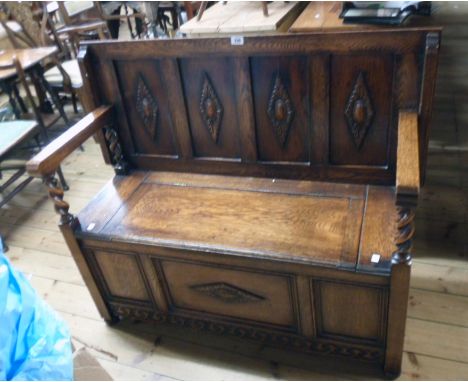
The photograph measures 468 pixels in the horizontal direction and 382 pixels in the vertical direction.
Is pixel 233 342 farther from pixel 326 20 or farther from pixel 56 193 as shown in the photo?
pixel 326 20

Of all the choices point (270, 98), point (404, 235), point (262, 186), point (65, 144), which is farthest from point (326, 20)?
point (65, 144)

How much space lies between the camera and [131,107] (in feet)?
5.86

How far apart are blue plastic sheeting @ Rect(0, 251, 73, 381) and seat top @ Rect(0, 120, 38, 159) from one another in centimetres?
141

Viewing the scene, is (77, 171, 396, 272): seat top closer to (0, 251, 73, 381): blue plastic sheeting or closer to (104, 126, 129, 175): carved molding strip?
(104, 126, 129, 175): carved molding strip

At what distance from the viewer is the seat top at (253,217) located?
1.34m

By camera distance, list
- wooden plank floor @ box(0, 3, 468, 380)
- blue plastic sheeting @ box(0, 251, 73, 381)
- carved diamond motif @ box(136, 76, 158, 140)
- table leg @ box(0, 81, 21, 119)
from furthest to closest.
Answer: table leg @ box(0, 81, 21, 119) < carved diamond motif @ box(136, 76, 158, 140) < wooden plank floor @ box(0, 3, 468, 380) < blue plastic sheeting @ box(0, 251, 73, 381)

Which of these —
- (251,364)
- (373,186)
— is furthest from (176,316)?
(373,186)

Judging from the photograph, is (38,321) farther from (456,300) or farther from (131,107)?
(456,300)

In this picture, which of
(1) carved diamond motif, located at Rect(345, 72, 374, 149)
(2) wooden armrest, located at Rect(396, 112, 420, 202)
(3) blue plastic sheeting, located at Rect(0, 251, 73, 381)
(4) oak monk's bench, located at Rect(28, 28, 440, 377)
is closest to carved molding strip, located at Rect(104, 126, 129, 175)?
(4) oak monk's bench, located at Rect(28, 28, 440, 377)

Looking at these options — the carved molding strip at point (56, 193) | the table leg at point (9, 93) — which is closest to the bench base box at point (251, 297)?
the carved molding strip at point (56, 193)

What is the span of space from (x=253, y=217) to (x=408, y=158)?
1.80ft

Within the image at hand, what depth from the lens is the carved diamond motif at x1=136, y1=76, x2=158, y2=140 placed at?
1730 mm

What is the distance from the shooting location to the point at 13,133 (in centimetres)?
245

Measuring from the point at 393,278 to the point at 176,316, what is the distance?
0.84 m
